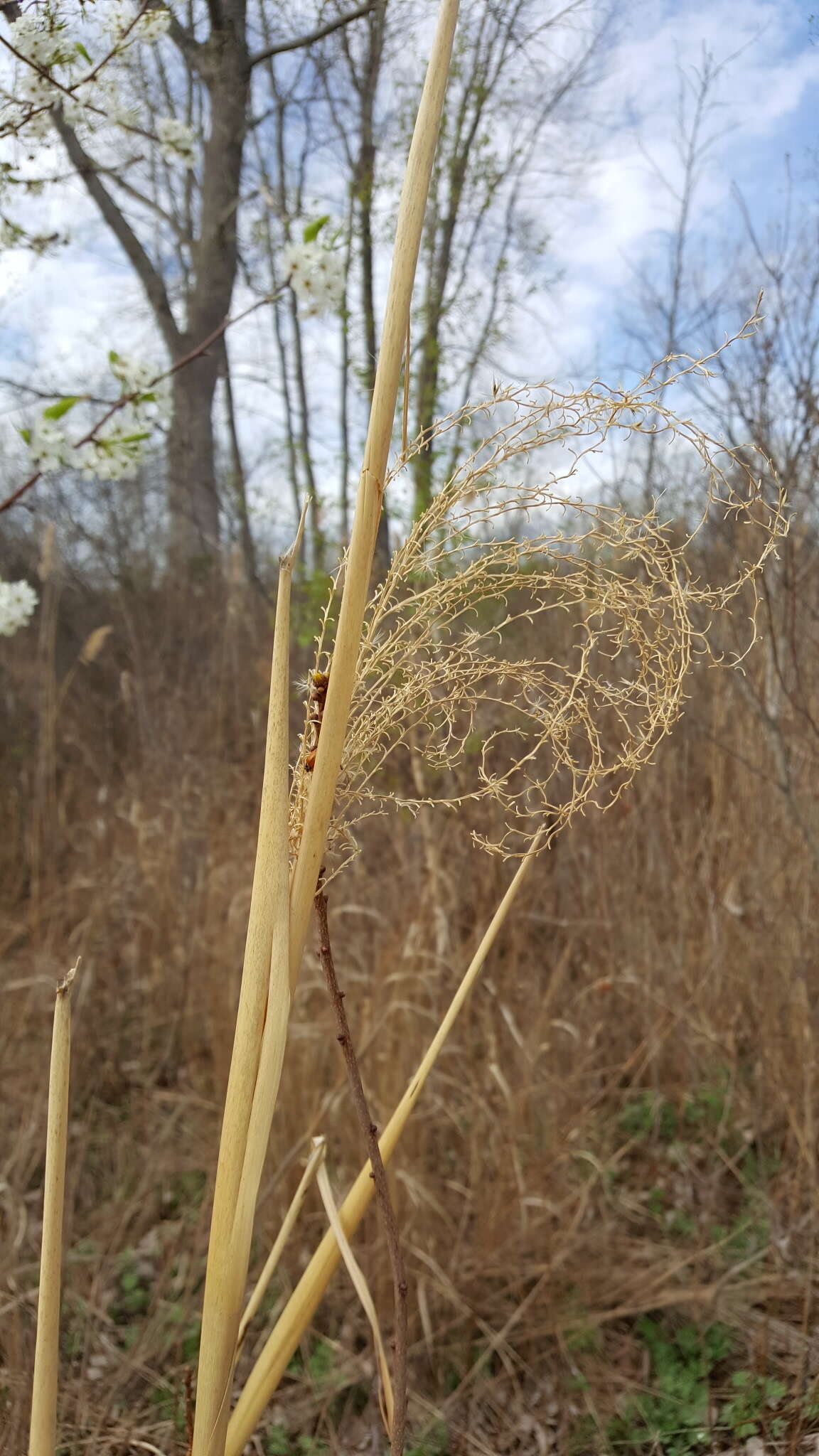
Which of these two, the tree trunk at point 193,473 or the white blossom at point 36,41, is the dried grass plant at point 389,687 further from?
the tree trunk at point 193,473

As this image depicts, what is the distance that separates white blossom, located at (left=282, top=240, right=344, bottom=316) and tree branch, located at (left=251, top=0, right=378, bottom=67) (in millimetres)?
335

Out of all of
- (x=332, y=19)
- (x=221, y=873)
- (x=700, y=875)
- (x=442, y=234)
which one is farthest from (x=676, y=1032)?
(x=442, y=234)

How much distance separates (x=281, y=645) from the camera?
540 millimetres

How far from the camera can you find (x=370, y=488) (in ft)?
1.78

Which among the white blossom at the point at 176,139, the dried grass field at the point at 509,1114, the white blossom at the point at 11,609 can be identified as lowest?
the dried grass field at the point at 509,1114

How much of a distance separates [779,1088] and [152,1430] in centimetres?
128

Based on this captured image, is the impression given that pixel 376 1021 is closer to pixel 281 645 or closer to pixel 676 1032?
pixel 676 1032

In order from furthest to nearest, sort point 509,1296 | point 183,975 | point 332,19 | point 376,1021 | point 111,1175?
point 183,975
point 111,1175
point 376,1021
point 509,1296
point 332,19

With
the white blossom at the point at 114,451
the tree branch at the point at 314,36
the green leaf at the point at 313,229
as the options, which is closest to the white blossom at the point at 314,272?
the green leaf at the point at 313,229

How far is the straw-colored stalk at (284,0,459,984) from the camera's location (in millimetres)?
528

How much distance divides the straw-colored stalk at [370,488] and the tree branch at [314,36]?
1.19 metres

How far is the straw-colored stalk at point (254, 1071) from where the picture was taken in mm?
513

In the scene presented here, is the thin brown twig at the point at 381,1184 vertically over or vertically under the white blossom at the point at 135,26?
under

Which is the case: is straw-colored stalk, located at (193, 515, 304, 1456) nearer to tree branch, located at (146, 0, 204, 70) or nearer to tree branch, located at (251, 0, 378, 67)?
tree branch, located at (251, 0, 378, 67)
